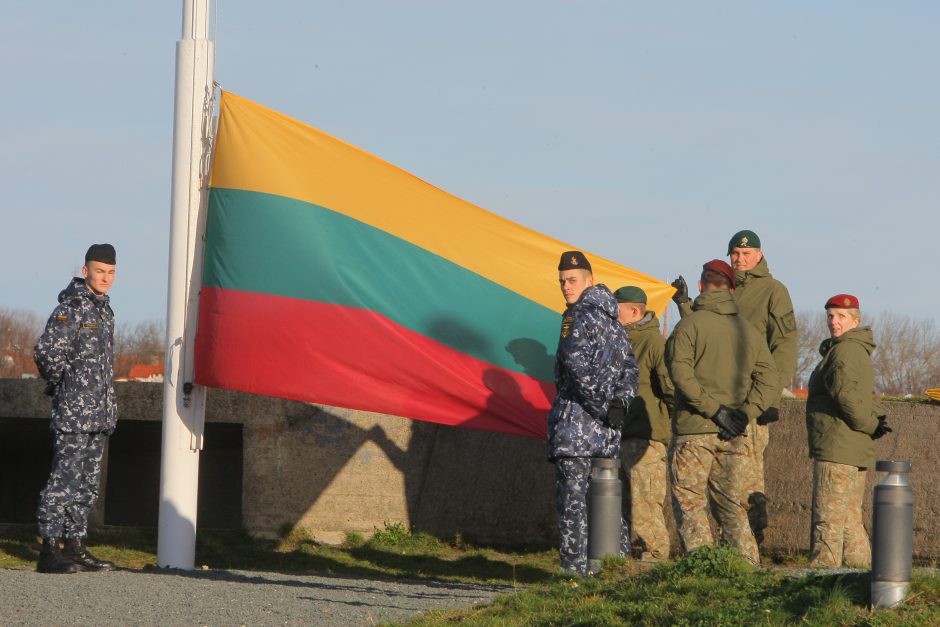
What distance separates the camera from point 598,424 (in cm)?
751

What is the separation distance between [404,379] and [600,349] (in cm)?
166

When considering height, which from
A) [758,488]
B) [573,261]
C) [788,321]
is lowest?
[758,488]

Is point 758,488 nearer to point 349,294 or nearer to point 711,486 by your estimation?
point 711,486

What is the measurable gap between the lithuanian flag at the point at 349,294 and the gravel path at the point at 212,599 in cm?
128

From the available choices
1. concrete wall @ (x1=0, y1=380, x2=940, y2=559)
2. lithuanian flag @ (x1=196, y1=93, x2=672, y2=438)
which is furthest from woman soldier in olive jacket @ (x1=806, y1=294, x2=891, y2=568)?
concrete wall @ (x1=0, y1=380, x2=940, y2=559)

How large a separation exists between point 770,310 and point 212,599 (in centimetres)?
398

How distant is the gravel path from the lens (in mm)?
6176

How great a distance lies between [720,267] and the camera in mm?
8094

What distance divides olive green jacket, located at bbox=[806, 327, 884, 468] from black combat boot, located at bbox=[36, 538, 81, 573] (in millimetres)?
4603

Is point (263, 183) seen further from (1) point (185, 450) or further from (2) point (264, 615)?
(2) point (264, 615)

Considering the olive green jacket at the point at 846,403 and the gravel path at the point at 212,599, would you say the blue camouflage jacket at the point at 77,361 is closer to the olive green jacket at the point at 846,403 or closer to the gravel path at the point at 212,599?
the gravel path at the point at 212,599

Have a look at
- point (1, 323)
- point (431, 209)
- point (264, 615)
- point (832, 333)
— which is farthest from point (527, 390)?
point (1, 323)

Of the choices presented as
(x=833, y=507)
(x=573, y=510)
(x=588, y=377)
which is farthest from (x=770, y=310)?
(x=573, y=510)

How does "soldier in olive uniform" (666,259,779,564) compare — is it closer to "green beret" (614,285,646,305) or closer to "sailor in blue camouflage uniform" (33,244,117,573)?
"green beret" (614,285,646,305)
